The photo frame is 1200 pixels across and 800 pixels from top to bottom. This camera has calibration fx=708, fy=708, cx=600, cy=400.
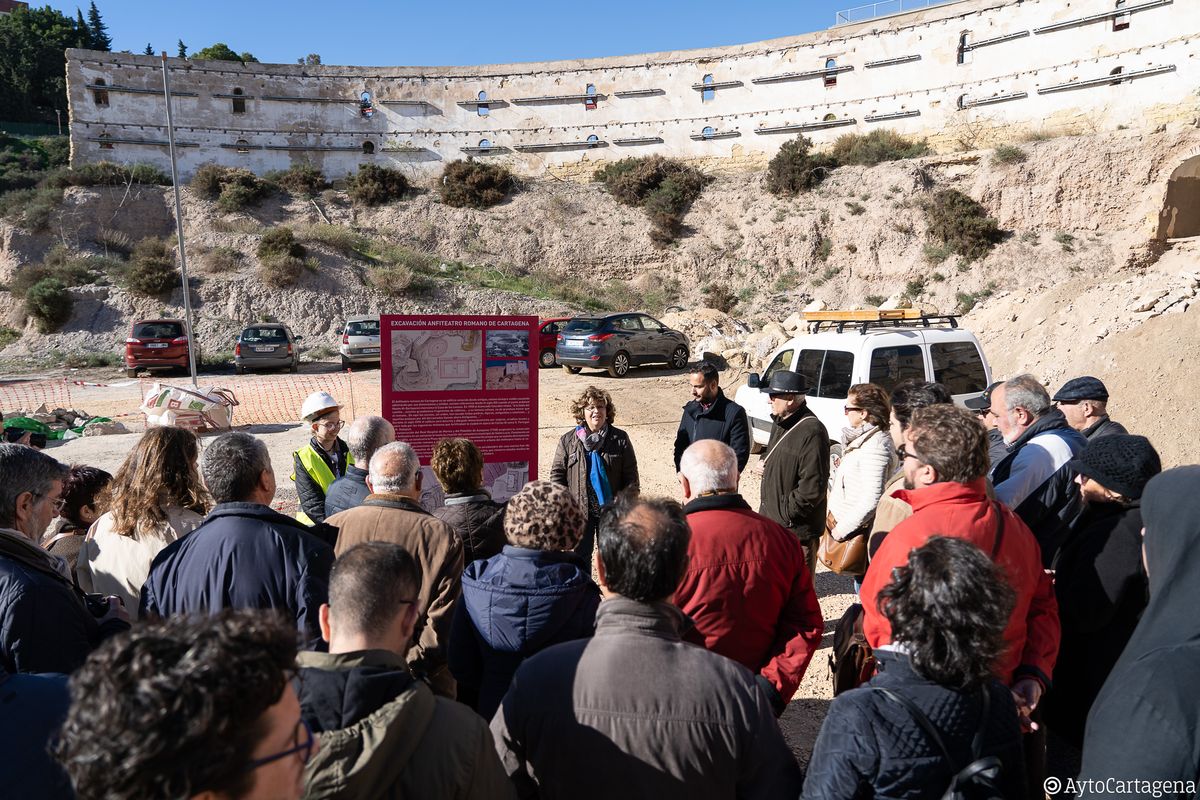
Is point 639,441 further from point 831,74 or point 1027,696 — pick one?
point 831,74

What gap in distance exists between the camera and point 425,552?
10.2 feet

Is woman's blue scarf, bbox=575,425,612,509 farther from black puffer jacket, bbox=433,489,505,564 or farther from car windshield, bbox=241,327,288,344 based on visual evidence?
car windshield, bbox=241,327,288,344

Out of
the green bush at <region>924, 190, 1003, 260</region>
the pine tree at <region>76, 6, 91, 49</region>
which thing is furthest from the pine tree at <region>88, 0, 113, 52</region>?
the green bush at <region>924, 190, 1003, 260</region>

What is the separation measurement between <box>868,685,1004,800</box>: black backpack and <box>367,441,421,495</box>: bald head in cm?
225

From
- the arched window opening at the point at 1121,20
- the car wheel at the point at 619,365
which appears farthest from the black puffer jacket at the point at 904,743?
the arched window opening at the point at 1121,20

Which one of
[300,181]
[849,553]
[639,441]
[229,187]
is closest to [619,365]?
[639,441]

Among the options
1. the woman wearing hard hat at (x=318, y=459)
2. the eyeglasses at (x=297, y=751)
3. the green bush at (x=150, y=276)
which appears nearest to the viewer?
the eyeglasses at (x=297, y=751)

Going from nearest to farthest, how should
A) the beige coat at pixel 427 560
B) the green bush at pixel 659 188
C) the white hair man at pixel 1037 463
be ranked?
1. the beige coat at pixel 427 560
2. the white hair man at pixel 1037 463
3. the green bush at pixel 659 188

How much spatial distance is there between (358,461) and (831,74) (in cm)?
4391

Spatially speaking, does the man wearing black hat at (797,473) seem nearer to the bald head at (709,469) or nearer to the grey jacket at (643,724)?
the bald head at (709,469)

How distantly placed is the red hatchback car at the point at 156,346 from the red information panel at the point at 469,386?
17.8 m

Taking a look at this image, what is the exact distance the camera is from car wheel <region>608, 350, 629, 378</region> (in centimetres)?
1894

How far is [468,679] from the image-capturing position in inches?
104

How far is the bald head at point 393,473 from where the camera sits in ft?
10.8
